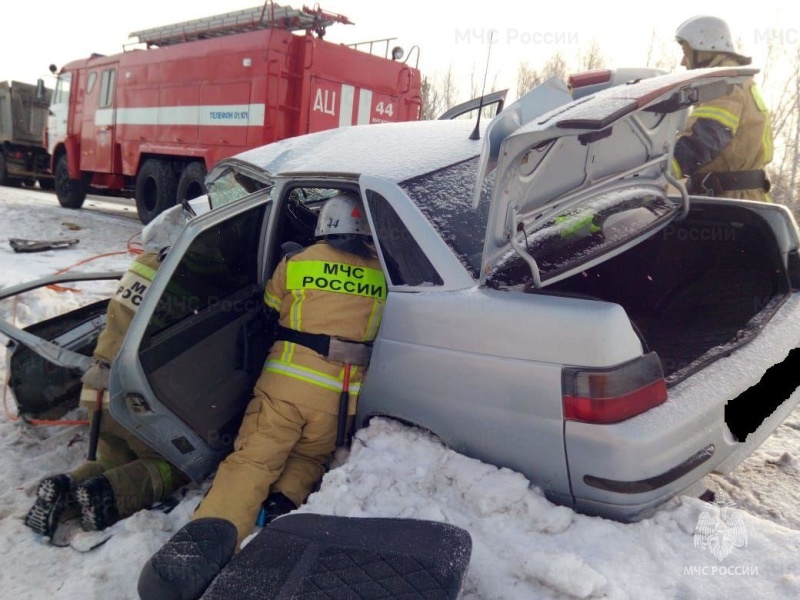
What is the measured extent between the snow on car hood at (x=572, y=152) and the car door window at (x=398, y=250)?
270mm

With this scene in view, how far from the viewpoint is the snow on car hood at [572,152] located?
5.82ft

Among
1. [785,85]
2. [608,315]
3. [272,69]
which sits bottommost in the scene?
[608,315]

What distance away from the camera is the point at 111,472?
2666mm

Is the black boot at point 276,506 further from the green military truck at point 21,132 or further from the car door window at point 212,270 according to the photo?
the green military truck at point 21,132

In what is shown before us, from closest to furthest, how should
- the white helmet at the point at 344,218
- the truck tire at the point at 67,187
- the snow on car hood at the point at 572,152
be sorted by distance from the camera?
the snow on car hood at the point at 572,152, the white helmet at the point at 344,218, the truck tire at the point at 67,187

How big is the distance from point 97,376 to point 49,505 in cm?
56

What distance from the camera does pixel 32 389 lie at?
3311mm

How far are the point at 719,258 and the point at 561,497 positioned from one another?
1.69 metres

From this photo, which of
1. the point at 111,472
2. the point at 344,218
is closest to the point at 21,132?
the point at 111,472

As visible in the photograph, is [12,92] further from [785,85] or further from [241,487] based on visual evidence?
[785,85]

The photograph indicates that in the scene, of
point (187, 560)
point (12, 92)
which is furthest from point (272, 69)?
point (12, 92)

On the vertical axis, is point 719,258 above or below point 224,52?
below

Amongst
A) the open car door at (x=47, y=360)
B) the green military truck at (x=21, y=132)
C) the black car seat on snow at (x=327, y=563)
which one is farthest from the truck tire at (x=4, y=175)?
the black car seat on snow at (x=327, y=563)

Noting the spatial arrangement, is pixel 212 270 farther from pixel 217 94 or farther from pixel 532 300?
pixel 217 94
